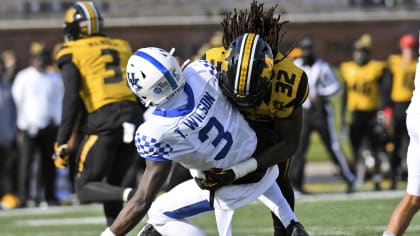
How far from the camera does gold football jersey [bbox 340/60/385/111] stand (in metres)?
13.0

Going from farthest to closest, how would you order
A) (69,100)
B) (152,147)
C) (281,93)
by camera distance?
(69,100) → (281,93) → (152,147)

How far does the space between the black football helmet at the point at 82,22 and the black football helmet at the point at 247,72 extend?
2.50 metres

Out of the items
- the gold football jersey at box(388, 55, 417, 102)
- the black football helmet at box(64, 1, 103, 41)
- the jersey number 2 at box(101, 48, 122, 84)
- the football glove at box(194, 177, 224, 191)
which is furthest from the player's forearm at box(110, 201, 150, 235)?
the gold football jersey at box(388, 55, 417, 102)

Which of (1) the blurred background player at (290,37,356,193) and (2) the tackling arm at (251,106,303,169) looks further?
(1) the blurred background player at (290,37,356,193)

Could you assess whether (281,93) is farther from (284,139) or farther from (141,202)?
(141,202)

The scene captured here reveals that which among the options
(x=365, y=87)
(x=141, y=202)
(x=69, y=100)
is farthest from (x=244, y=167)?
(x=365, y=87)

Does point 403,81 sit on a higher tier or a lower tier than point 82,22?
lower

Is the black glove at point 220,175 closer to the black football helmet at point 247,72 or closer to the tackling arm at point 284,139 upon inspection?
the tackling arm at point 284,139

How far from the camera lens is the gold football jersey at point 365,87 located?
13.0 meters

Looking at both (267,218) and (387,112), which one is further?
(387,112)

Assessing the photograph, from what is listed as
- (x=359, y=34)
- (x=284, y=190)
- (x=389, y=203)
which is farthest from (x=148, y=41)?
(x=284, y=190)

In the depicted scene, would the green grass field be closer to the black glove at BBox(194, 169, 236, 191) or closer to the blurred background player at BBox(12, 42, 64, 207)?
the blurred background player at BBox(12, 42, 64, 207)

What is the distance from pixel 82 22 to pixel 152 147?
2.72 meters

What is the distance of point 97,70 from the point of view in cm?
771
